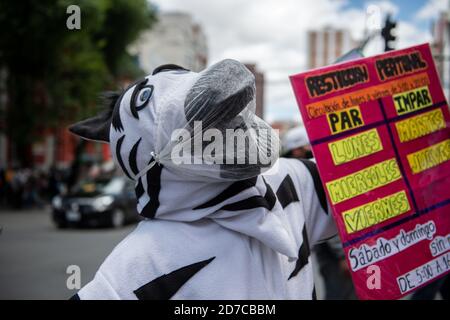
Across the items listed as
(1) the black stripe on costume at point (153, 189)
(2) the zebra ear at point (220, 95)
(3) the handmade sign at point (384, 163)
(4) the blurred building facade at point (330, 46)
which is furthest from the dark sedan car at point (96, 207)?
(2) the zebra ear at point (220, 95)

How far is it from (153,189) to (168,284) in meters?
0.25

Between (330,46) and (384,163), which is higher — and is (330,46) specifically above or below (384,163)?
above

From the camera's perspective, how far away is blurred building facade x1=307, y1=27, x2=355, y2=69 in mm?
4834

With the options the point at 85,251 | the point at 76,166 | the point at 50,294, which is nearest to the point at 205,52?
the point at 50,294

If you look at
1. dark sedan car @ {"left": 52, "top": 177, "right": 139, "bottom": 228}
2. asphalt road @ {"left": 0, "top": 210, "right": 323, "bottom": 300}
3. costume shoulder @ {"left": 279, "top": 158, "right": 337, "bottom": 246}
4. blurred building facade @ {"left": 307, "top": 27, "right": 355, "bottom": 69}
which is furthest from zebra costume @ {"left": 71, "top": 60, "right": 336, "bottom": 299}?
dark sedan car @ {"left": 52, "top": 177, "right": 139, "bottom": 228}

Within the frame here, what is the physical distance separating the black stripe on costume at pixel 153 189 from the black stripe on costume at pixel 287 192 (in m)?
0.37

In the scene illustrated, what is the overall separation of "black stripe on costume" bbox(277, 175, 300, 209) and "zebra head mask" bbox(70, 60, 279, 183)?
0.23 metres

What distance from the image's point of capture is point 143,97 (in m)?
1.32

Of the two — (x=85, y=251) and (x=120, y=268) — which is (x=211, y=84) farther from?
(x=85, y=251)

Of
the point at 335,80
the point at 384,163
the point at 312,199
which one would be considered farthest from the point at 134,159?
the point at 384,163

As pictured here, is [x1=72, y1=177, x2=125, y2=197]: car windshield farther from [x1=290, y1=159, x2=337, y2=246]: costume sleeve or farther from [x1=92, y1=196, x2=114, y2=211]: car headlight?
[x1=290, y1=159, x2=337, y2=246]: costume sleeve

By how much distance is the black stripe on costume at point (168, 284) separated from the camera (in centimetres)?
122

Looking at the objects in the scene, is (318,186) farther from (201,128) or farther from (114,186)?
(114,186)
